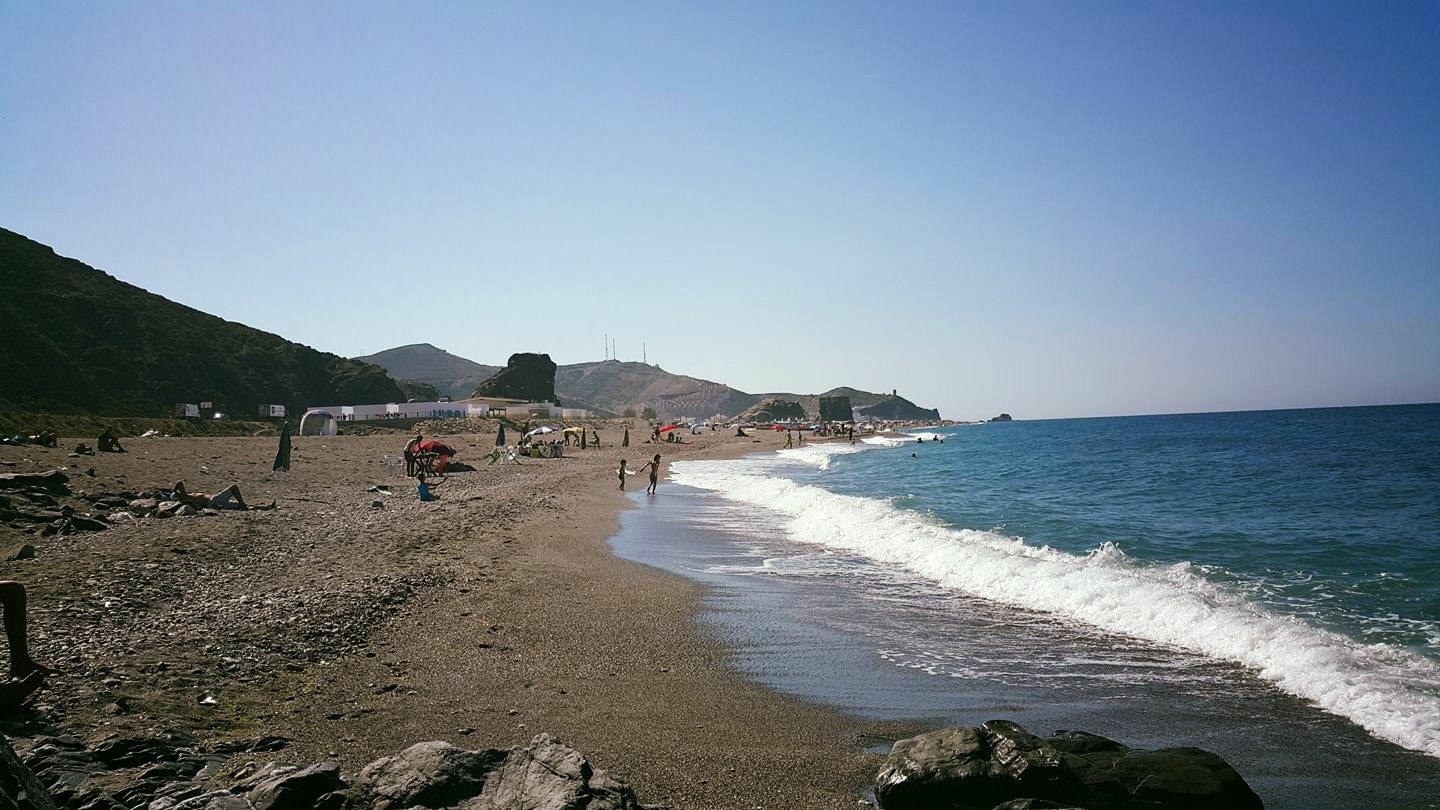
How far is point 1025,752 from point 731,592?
7290 millimetres

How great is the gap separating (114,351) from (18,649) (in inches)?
2403

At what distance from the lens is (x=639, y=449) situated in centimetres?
5456

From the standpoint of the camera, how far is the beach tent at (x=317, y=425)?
51.3 m

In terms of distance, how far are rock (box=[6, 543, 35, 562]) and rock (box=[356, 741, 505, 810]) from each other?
28.9 feet

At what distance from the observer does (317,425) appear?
52156 millimetres

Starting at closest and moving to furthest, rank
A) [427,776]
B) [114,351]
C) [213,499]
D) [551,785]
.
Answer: [551,785] < [427,776] < [213,499] < [114,351]

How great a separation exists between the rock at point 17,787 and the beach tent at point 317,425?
53380 mm

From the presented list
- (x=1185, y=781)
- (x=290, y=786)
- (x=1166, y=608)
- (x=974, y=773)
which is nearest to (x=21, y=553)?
(x=290, y=786)

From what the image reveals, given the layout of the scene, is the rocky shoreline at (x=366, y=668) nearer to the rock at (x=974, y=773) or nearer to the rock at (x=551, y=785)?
the rock at (x=551, y=785)

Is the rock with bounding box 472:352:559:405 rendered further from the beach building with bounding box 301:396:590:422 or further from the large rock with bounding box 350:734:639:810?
the large rock with bounding box 350:734:639:810

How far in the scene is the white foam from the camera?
701 centimetres

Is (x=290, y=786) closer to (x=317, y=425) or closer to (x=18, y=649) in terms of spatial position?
(x=18, y=649)

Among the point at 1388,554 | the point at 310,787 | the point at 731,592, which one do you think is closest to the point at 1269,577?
the point at 1388,554

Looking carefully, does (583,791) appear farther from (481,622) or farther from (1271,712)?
(1271,712)
